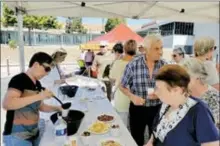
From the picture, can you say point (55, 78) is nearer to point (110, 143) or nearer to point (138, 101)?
point (138, 101)

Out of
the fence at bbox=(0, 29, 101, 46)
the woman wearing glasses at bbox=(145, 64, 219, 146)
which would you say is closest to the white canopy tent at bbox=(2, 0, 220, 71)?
the woman wearing glasses at bbox=(145, 64, 219, 146)

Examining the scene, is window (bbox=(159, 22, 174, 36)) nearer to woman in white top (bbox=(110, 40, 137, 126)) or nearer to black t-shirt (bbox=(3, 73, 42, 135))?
woman in white top (bbox=(110, 40, 137, 126))

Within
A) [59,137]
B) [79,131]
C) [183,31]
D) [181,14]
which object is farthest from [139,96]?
[183,31]

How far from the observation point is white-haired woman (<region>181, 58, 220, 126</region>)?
142 centimetres

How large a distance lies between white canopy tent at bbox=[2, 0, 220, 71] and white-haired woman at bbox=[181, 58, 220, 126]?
78.3 inches

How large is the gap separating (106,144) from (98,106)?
0.85 m

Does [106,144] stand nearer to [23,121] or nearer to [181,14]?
[23,121]

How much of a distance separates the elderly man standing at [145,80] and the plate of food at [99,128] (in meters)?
0.45

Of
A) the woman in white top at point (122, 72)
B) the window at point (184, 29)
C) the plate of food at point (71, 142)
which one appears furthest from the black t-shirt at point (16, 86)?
the window at point (184, 29)

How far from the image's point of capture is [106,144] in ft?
4.93

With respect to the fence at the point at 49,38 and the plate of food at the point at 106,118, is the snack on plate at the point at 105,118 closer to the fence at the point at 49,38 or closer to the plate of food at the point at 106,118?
the plate of food at the point at 106,118

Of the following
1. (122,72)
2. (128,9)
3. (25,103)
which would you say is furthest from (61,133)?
(128,9)

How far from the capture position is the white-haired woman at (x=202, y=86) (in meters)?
1.42

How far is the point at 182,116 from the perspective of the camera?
114 centimetres
